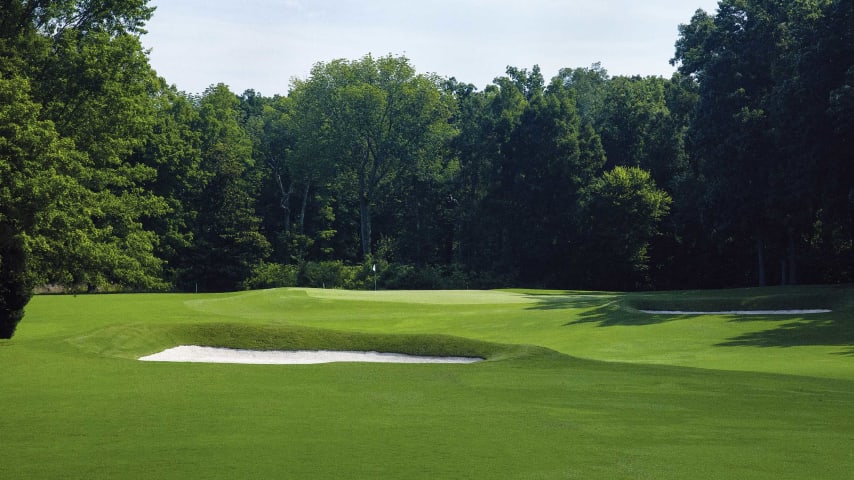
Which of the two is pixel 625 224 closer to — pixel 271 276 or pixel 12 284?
pixel 271 276

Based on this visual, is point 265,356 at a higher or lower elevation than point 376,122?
lower

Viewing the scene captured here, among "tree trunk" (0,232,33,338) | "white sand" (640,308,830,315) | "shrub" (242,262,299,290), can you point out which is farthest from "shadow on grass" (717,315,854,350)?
"shrub" (242,262,299,290)

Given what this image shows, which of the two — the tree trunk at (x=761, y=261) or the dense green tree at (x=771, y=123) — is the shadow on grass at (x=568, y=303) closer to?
the dense green tree at (x=771, y=123)

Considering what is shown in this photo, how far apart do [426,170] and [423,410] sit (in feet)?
223

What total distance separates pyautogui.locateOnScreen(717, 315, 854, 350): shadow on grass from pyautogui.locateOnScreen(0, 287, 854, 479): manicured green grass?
0.13 meters

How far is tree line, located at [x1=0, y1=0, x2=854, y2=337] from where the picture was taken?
3897 centimetres

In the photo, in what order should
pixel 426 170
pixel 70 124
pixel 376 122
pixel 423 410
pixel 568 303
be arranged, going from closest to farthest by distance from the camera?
1. pixel 423 410
2. pixel 568 303
3. pixel 70 124
4. pixel 376 122
5. pixel 426 170

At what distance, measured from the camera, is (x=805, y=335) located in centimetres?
2562

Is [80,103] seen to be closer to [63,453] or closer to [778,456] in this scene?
[63,453]

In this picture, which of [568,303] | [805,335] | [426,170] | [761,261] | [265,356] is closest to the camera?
[265,356]

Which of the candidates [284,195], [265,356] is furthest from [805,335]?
[284,195]

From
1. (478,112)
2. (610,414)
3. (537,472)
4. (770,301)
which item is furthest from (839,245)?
(537,472)

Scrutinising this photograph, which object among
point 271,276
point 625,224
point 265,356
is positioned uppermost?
point 625,224

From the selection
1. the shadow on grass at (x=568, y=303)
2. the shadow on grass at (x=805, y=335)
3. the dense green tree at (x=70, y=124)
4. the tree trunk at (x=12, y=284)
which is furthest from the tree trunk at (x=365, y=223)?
the tree trunk at (x=12, y=284)
